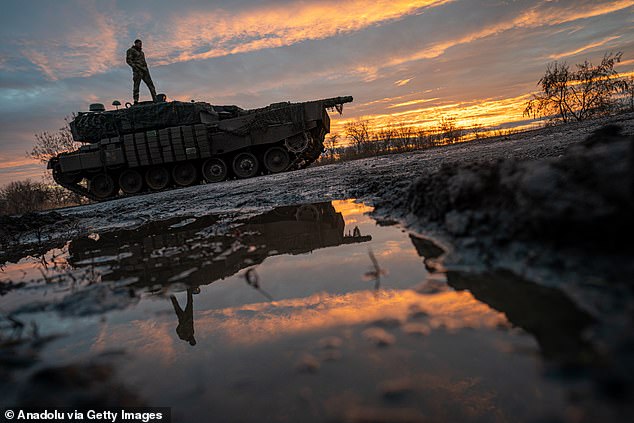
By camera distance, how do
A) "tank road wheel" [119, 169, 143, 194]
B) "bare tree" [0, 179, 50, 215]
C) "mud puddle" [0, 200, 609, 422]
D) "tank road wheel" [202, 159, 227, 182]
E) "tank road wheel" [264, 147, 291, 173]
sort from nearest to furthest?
"mud puddle" [0, 200, 609, 422] < "tank road wheel" [264, 147, 291, 173] < "tank road wheel" [202, 159, 227, 182] < "tank road wheel" [119, 169, 143, 194] < "bare tree" [0, 179, 50, 215]

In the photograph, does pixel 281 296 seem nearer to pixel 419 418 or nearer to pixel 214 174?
pixel 419 418

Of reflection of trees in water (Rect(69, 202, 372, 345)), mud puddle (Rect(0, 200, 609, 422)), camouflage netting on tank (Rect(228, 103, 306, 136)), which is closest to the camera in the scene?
mud puddle (Rect(0, 200, 609, 422))

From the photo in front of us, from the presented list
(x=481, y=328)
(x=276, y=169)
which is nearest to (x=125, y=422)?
(x=481, y=328)

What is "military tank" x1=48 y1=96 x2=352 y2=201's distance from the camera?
11812 millimetres

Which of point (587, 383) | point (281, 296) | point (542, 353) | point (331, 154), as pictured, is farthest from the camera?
point (331, 154)

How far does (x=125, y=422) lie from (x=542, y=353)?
40.5 inches

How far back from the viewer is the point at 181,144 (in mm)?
11984

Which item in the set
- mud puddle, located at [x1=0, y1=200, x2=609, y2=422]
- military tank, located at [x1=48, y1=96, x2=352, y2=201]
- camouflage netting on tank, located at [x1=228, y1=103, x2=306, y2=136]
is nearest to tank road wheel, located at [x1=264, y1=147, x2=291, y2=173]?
military tank, located at [x1=48, y1=96, x2=352, y2=201]

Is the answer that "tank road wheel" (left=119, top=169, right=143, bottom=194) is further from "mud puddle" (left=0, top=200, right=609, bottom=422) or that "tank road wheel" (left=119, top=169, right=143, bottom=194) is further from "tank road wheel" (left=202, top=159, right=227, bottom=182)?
"mud puddle" (left=0, top=200, right=609, bottom=422)

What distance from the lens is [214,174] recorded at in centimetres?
1232

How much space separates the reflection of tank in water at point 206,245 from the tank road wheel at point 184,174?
9.00 m

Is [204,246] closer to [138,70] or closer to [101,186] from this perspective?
[101,186]

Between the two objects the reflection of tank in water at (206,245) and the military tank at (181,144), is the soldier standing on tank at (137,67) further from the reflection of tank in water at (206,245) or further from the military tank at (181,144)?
the reflection of tank in water at (206,245)

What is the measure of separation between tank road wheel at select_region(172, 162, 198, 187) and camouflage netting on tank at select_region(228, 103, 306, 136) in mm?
2285
